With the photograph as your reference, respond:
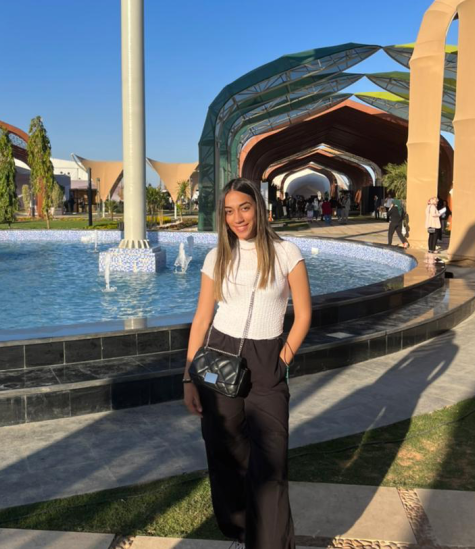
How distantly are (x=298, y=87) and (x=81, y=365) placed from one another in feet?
67.8

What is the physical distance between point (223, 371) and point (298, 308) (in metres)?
0.41

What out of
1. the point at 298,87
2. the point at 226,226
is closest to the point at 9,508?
the point at 226,226

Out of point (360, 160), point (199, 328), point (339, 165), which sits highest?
point (339, 165)

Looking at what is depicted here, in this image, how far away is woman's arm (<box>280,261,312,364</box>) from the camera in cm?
232

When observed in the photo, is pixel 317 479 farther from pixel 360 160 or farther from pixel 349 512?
pixel 360 160

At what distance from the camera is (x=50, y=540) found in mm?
2604

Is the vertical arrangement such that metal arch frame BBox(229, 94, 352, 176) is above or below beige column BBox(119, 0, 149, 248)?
above

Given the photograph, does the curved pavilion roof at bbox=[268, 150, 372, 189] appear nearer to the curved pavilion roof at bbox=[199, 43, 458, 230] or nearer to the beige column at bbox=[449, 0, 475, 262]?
the curved pavilion roof at bbox=[199, 43, 458, 230]

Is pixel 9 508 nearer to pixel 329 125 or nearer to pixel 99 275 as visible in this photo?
pixel 99 275

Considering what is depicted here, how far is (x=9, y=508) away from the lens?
289cm

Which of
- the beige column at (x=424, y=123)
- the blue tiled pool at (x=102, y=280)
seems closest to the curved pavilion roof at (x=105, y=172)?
the blue tiled pool at (x=102, y=280)

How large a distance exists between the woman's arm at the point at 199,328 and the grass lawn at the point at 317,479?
69cm

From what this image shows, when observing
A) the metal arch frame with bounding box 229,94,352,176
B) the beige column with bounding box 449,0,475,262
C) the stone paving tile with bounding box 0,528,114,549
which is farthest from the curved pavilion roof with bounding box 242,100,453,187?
the stone paving tile with bounding box 0,528,114,549

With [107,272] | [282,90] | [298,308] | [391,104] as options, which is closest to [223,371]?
[298,308]
